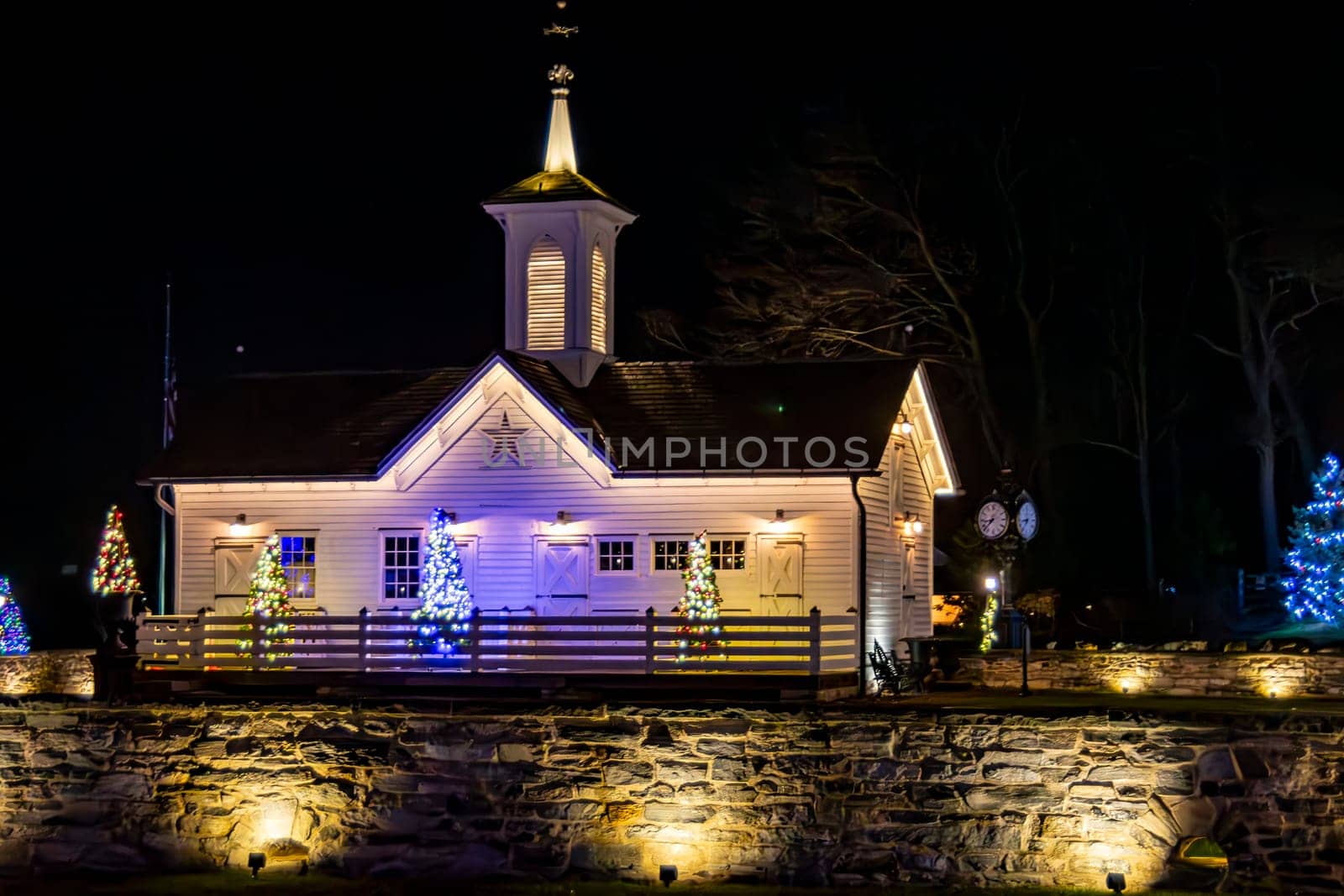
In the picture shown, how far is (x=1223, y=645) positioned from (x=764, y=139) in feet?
51.5

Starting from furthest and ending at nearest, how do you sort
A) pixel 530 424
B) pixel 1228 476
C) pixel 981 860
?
pixel 1228 476 < pixel 530 424 < pixel 981 860

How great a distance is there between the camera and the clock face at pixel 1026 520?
87.0 ft

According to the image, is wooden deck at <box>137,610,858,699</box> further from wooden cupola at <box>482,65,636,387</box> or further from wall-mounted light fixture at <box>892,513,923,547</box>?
wooden cupola at <box>482,65,636,387</box>

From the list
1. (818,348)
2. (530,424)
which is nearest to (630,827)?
(530,424)

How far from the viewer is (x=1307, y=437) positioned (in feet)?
131

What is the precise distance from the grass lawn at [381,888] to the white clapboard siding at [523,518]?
670cm

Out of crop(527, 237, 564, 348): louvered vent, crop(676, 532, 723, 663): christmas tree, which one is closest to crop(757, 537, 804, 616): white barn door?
crop(676, 532, 723, 663): christmas tree

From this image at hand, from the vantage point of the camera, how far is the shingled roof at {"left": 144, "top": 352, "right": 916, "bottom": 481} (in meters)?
26.6

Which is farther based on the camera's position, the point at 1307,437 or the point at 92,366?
the point at 92,366

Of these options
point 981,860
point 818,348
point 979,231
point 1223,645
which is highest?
point 979,231

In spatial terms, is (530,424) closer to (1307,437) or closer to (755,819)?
(755,819)

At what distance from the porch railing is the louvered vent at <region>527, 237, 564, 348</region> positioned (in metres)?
4.96

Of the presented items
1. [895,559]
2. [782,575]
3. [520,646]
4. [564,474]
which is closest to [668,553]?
[782,575]

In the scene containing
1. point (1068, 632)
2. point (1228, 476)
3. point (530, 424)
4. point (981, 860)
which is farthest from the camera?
point (1228, 476)
